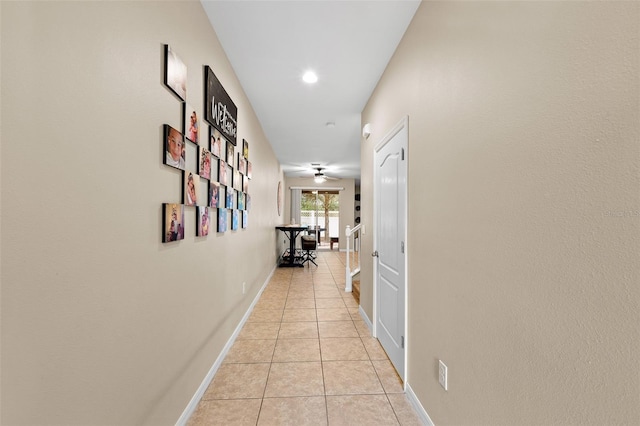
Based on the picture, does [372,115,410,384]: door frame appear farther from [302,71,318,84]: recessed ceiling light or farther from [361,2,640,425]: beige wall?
[302,71,318,84]: recessed ceiling light

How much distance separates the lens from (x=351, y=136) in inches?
187

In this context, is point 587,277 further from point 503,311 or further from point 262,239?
point 262,239

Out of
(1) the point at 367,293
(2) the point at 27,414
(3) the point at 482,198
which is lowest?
(1) the point at 367,293

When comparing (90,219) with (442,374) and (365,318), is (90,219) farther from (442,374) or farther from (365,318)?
(365,318)

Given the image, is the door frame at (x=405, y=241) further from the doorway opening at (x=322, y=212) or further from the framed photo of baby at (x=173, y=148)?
the doorway opening at (x=322, y=212)

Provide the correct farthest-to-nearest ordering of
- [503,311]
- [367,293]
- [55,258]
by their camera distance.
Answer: [367,293] < [503,311] < [55,258]

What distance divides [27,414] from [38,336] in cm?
19

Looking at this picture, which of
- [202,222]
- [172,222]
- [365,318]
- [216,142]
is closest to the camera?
[172,222]

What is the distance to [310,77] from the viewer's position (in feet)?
8.86

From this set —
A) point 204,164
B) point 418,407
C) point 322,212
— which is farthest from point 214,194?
point 322,212

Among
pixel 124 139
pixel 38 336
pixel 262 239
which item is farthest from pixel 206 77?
pixel 262 239

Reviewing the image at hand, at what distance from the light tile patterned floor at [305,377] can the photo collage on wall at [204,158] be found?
1.12m

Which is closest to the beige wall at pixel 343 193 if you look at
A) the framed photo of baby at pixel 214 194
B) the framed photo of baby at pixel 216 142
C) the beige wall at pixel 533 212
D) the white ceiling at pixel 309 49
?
the white ceiling at pixel 309 49

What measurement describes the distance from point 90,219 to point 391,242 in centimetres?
200
